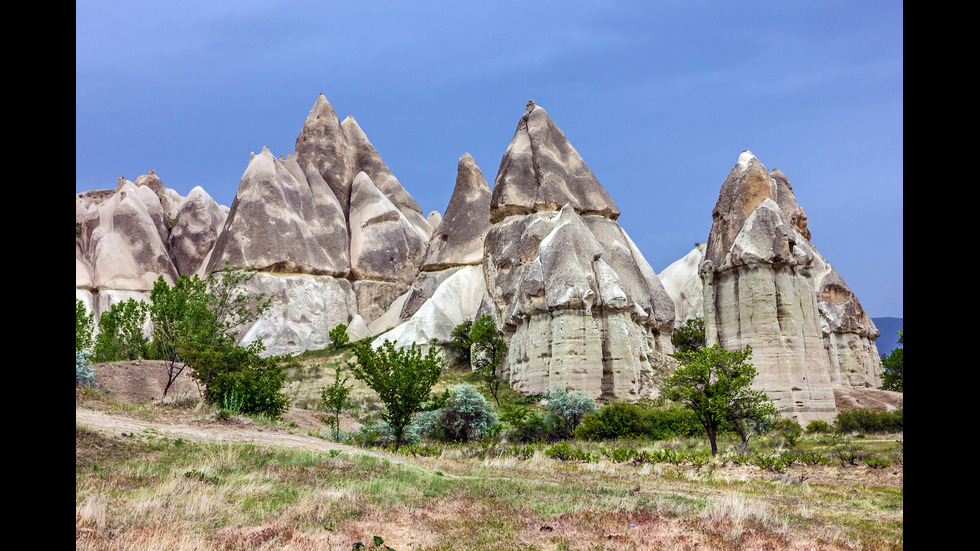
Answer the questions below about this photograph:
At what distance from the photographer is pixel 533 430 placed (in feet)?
77.2

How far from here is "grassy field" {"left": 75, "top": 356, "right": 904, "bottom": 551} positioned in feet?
23.3

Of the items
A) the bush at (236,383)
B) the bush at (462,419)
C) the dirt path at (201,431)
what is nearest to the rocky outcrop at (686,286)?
the bush at (462,419)

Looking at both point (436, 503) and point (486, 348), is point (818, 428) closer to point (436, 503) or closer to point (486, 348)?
point (486, 348)

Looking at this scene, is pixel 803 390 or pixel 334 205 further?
pixel 334 205

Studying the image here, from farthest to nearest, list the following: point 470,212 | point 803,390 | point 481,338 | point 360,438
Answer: point 470,212, point 481,338, point 803,390, point 360,438

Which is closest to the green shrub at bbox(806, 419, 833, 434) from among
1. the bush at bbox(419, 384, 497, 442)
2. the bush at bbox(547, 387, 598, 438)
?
the bush at bbox(547, 387, 598, 438)

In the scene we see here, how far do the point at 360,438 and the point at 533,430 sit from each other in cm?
605

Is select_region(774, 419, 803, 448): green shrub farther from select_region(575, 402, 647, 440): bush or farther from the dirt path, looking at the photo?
the dirt path

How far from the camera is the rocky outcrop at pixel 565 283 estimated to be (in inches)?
1200

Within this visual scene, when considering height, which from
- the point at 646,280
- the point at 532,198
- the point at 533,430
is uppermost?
the point at 532,198

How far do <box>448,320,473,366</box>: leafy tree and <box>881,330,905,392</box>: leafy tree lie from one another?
2289 centimetres

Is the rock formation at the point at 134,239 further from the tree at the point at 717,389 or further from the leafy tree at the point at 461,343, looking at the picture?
the tree at the point at 717,389
